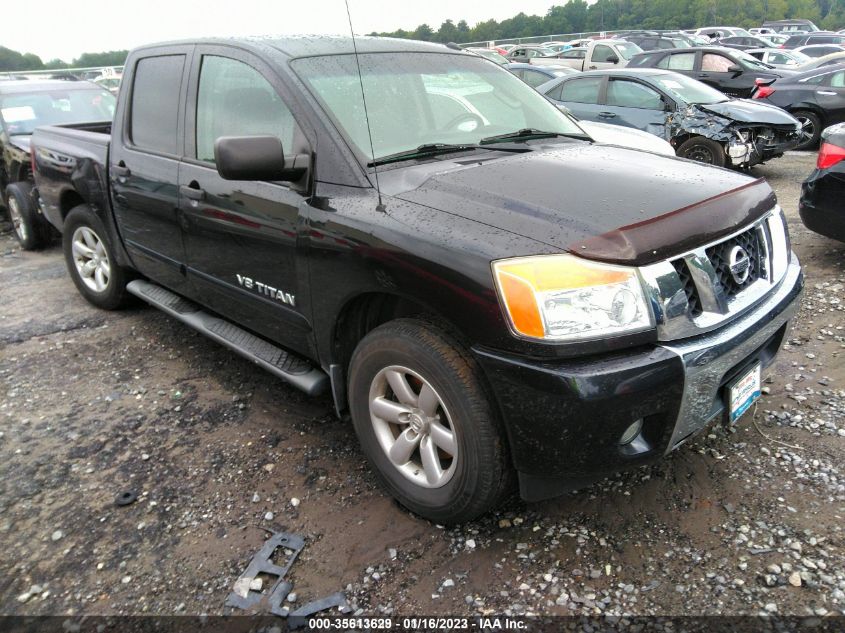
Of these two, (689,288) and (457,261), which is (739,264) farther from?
(457,261)

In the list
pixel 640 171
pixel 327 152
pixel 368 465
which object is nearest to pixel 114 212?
pixel 327 152

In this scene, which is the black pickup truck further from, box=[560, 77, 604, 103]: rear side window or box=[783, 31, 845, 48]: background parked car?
box=[783, 31, 845, 48]: background parked car

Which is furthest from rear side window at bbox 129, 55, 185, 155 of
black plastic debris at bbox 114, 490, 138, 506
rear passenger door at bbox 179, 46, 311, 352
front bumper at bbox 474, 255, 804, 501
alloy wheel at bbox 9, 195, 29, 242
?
alloy wheel at bbox 9, 195, 29, 242

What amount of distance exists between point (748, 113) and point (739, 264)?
22.6ft

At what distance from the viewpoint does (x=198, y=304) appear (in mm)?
3779

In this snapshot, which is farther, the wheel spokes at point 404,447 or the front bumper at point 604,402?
the wheel spokes at point 404,447

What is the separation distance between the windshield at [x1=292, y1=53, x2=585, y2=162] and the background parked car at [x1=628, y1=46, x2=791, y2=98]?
10.3 m

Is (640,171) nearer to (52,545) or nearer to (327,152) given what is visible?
(327,152)

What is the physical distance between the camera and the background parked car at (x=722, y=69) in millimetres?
11898

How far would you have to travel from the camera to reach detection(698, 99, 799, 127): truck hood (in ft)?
25.9

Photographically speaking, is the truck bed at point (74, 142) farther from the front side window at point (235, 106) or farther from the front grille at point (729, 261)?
the front grille at point (729, 261)

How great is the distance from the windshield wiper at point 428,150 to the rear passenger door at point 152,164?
136cm

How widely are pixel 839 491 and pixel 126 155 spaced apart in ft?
13.3

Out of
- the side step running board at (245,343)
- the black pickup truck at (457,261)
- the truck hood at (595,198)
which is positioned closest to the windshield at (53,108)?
the side step running board at (245,343)
